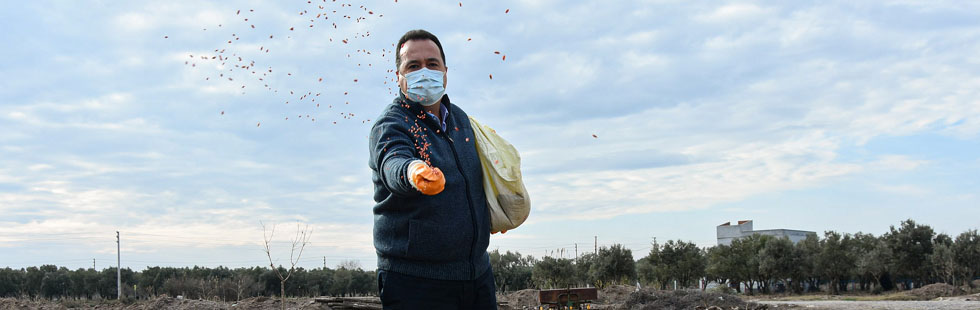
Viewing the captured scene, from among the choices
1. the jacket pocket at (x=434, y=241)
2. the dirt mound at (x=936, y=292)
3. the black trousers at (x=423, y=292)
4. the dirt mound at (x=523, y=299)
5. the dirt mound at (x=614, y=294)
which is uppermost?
the jacket pocket at (x=434, y=241)

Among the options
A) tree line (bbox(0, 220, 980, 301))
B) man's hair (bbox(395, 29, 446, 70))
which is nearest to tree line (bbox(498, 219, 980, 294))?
tree line (bbox(0, 220, 980, 301))

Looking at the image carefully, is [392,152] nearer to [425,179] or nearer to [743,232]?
[425,179]

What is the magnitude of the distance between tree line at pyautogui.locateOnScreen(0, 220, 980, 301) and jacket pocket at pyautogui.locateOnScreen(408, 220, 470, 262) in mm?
27284

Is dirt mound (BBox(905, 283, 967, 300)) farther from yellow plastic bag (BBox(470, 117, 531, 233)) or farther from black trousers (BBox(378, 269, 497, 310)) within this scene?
black trousers (BBox(378, 269, 497, 310))

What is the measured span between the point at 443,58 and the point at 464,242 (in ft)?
2.41

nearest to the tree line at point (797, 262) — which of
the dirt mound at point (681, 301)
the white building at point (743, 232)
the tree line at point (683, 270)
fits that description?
the tree line at point (683, 270)

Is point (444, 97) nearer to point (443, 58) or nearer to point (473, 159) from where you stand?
point (443, 58)

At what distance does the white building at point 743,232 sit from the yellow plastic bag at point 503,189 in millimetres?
67865

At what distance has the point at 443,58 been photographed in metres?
2.76

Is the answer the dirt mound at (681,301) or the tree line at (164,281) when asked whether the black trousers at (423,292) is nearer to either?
the dirt mound at (681,301)

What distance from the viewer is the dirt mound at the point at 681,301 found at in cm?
1480

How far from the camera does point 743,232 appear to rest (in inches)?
2692

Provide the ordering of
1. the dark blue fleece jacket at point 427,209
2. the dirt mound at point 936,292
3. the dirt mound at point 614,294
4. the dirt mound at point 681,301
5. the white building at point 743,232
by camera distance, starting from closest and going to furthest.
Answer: the dark blue fleece jacket at point 427,209 → the dirt mound at point 681,301 → the dirt mound at point 614,294 → the dirt mound at point 936,292 → the white building at point 743,232

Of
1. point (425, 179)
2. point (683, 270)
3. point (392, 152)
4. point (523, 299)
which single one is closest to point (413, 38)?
point (392, 152)
